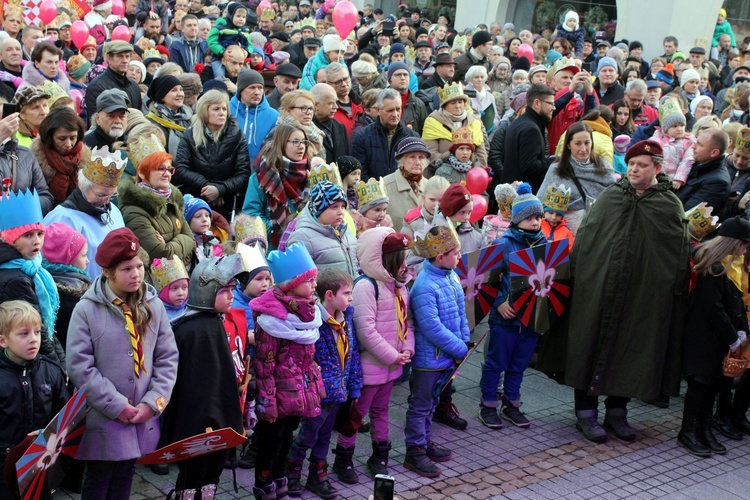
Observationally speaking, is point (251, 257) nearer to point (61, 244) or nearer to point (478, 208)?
point (61, 244)

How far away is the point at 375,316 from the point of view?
20.2 feet

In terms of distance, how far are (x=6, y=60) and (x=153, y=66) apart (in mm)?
2184

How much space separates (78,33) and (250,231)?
8171 mm

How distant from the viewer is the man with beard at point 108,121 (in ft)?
25.8

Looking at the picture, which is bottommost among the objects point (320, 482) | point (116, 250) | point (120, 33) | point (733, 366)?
point (320, 482)

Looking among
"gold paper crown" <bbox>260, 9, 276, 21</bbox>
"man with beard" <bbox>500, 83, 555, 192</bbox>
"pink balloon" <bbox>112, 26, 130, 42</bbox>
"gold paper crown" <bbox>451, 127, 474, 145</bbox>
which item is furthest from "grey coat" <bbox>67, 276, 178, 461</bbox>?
"gold paper crown" <bbox>260, 9, 276, 21</bbox>

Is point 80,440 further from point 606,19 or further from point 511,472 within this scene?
point 606,19

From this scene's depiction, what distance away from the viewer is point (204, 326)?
5.24 m

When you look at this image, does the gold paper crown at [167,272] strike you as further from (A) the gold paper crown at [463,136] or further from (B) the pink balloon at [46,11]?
(B) the pink balloon at [46,11]

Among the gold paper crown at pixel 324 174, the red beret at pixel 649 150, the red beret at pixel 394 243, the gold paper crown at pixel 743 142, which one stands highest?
the gold paper crown at pixel 743 142

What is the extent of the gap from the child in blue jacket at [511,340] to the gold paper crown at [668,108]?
12.5 feet

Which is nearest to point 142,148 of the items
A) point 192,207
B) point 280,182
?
point 192,207

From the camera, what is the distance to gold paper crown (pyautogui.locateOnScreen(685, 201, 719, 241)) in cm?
718

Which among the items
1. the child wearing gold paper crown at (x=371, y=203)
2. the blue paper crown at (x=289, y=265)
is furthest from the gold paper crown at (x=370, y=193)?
the blue paper crown at (x=289, y=265)
